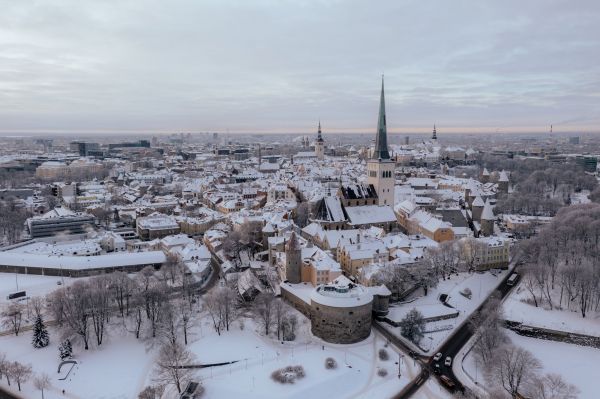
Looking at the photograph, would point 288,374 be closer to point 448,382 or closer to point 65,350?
point 448,382

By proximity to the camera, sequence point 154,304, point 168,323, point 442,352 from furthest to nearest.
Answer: point 154,304
point 168,323
point 442,352

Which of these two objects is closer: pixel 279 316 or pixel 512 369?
pixel 512 369

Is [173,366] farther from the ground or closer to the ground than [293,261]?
closer to the ground

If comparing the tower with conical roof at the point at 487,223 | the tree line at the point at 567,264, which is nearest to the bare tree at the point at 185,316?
the tree line at the point at 567,264

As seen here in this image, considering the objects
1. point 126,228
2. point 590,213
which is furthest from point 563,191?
point 126,228

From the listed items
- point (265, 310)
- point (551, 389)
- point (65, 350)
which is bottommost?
point (65, 350)

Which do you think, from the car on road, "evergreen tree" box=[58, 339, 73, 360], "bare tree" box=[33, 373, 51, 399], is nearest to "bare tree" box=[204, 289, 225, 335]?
"evergreen tree" box=[58, 339, 73, 360]

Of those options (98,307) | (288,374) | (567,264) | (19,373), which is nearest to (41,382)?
(19,373)

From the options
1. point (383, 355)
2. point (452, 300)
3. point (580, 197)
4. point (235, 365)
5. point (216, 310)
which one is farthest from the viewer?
point (580, 197)

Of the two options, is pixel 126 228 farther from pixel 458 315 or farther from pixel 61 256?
pixel 458 315
